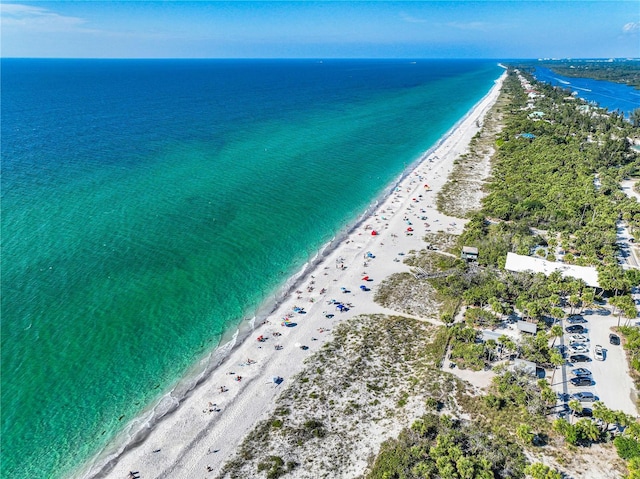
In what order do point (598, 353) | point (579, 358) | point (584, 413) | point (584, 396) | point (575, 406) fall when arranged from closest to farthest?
1. point (575, 406)
2. point (584, 413)
3. point (584, 396)
4. point (579, 358)
5. point (598, 353)

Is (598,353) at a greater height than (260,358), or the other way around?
(598,353)

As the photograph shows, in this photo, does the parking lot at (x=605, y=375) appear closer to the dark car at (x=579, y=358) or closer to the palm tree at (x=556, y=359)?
the dark car at (x=579, y=358)

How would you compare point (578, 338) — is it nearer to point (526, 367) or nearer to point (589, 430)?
point (526, 367)

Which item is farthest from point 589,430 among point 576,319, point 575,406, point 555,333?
point 576,319

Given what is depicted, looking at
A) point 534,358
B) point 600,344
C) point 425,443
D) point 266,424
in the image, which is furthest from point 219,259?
point 600,344

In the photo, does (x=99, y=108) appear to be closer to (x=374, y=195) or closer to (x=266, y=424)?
(x=374, y=195)
